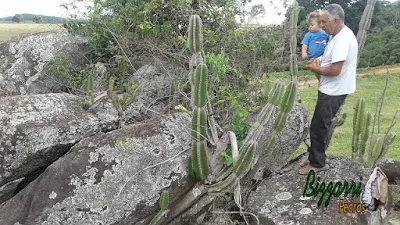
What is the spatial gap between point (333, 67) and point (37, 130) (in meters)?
3.07

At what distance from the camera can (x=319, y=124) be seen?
5.18 meters

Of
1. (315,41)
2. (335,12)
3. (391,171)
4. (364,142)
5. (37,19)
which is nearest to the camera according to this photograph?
(335,12)

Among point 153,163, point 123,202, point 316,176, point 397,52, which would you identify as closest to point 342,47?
point 316,176

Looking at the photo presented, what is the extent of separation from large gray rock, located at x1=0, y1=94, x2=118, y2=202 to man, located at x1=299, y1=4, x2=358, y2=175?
2338 millimetres

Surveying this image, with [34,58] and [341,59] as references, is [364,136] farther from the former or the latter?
[34,58]

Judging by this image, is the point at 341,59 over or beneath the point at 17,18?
beneath

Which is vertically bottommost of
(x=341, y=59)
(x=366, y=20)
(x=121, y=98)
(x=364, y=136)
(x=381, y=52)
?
(x=381, y=52)

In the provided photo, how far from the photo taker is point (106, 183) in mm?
4473

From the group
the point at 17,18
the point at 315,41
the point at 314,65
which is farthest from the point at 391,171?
the point at 17,18

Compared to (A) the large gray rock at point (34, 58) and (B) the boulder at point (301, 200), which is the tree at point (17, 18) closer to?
(A) the large gray rock at point (34, 58)

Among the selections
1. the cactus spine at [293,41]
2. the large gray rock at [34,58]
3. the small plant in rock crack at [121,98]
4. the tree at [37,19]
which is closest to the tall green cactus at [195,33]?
the small plant in rock crack at [121,98]

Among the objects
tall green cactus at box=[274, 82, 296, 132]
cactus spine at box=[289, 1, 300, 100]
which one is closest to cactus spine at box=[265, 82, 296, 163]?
tall green cactus at box=[274, 82, 296, 132]

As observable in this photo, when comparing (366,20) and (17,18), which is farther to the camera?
(17,18)

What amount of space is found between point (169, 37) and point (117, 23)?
29.7 inches
